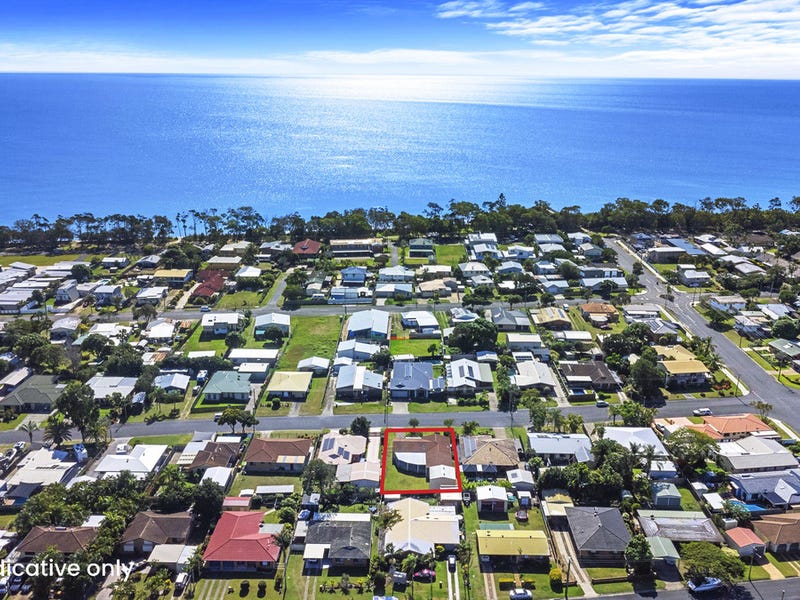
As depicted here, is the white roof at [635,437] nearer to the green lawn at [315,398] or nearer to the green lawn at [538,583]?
the green lawn at [538,583]

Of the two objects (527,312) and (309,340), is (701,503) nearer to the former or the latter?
(527,312)

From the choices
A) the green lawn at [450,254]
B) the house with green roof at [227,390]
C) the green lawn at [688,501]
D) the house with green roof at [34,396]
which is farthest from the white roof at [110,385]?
the green lawn at [450,254]

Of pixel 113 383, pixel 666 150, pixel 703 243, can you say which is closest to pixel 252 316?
pixel 113 383

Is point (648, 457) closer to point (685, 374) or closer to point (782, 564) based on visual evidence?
point (782, 564)

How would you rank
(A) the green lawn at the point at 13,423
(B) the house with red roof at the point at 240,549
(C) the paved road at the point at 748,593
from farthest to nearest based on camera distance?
1. (A) the green lawn at the point at 13,423
2. (B) the house with red roof at the point at 240,549
3. (C) the paved road at the point at 748,593

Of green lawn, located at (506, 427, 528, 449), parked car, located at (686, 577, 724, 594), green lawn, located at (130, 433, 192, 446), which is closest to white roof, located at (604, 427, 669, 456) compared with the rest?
green lawn, located at (506, 427, 528, 449)

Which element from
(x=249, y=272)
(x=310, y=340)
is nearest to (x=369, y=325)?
(x=310, y=340)

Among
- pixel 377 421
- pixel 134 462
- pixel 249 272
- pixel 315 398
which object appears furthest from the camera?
pixel 249 272
